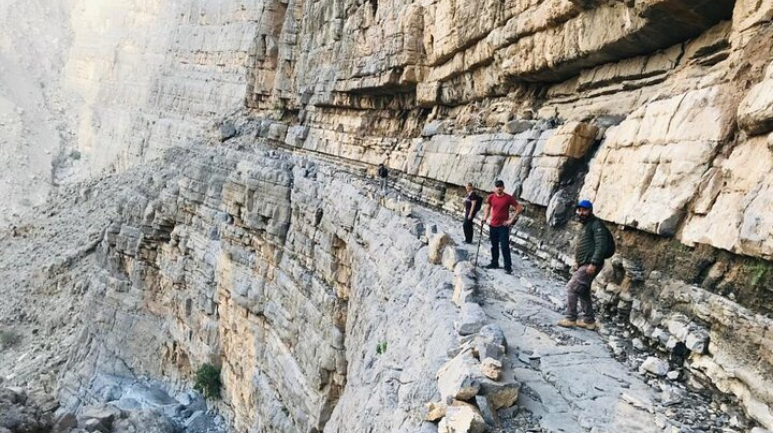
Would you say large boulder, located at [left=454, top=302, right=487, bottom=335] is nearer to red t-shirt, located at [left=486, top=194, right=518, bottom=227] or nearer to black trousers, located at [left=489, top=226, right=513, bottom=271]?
black trousers, located at [left=489, top=226, right=513, bottom=271]

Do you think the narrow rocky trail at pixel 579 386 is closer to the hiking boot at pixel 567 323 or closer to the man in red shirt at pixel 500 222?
the hiking boot at pixel 567 323

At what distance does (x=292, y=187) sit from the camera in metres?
15.2

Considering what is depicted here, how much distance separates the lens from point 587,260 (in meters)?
5.62

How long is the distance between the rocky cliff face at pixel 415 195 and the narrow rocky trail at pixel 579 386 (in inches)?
13.7

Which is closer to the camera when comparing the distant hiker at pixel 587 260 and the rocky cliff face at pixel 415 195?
the rocky cliff face at pixel 415 195

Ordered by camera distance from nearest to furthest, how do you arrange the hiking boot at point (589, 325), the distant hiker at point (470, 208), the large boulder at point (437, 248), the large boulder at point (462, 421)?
the large boulder at point (462, 421) → the hiking boot at point (589, 325) → the large boulder at point (437, 248) → the distant hiker at point (470, 208)

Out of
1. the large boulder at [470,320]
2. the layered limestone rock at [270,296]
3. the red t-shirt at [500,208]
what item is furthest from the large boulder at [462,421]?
the red t-shirt at [500,208]

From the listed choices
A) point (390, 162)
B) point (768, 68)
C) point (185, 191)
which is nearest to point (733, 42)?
point (768, 68)

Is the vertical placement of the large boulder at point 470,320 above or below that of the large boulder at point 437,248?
below

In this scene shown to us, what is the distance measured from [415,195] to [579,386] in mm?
10785

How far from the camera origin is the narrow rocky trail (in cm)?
390

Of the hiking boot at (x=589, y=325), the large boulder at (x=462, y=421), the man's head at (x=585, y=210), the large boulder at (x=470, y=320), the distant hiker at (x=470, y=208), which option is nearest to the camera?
the large boulder at (x=462, y=421)

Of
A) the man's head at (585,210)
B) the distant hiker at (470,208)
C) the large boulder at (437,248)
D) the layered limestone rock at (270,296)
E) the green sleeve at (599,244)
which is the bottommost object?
the layered limestone rock at (270,296)

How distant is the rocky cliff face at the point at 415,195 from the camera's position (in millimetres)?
5023
